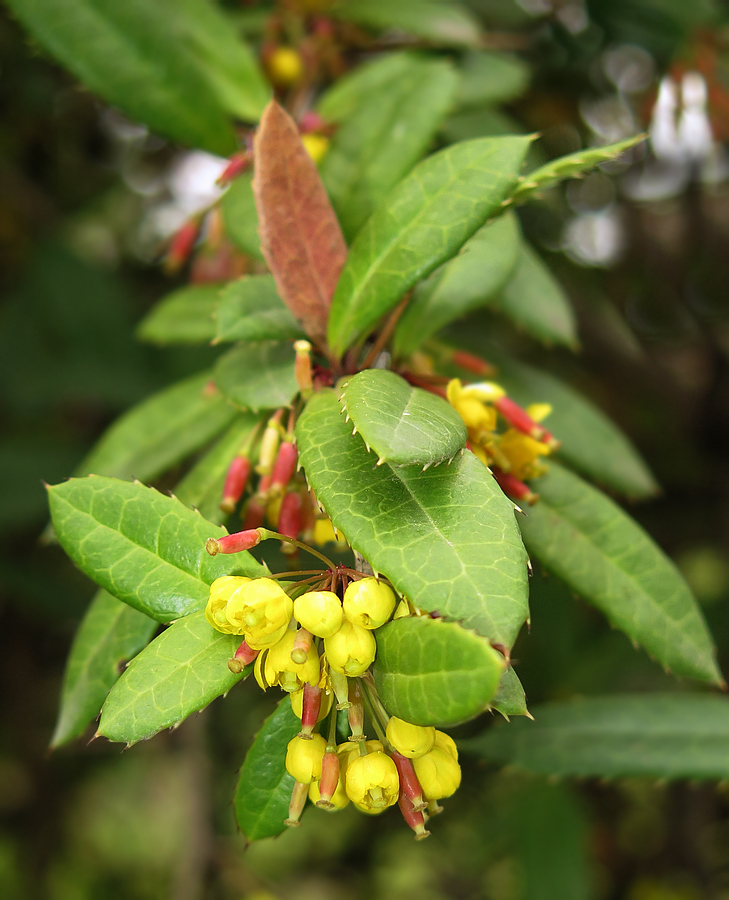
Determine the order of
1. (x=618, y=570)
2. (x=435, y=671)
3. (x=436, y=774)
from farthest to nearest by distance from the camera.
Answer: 1. (x=618, y=570)
2. (x=436, y=774)
3. (x=435, y=671)

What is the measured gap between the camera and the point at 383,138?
107 cm

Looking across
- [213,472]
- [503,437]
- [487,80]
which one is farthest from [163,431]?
[487,80]

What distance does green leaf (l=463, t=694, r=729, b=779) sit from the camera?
3.87ft

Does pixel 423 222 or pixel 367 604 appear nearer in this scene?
pixel 367 604

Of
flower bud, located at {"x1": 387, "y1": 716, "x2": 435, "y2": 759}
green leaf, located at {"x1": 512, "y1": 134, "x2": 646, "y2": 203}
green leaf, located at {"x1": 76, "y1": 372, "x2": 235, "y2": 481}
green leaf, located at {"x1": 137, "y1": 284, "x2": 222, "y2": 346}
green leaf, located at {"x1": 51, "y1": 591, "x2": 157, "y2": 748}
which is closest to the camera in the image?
flower bud, located at {"x1": 387, "y1": 716, "x2": 435, "y2": 759}

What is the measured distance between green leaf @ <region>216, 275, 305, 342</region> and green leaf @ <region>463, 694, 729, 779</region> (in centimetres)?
69

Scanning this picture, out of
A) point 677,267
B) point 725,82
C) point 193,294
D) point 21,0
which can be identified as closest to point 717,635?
point 677,267

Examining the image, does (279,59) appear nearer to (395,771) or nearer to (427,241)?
(427,241)

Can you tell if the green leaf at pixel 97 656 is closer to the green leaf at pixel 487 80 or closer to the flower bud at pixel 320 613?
the flower bud at pixel 320 613

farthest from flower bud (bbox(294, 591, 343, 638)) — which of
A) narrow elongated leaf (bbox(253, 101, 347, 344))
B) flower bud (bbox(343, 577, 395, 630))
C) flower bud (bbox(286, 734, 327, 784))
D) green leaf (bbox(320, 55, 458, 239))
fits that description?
green leaf (bbox(320, 55, 458, 239))

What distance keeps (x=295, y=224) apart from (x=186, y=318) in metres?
0.42

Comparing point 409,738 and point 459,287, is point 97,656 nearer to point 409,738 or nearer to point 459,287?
point 409,738

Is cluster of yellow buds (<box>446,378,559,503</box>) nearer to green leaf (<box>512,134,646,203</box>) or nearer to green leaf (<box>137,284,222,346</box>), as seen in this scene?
green leaf (<box>512,134,646,203</box>)

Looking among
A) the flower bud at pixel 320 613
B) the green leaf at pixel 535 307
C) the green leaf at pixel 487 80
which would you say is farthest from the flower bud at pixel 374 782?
the green leaf at pixel 487 80
